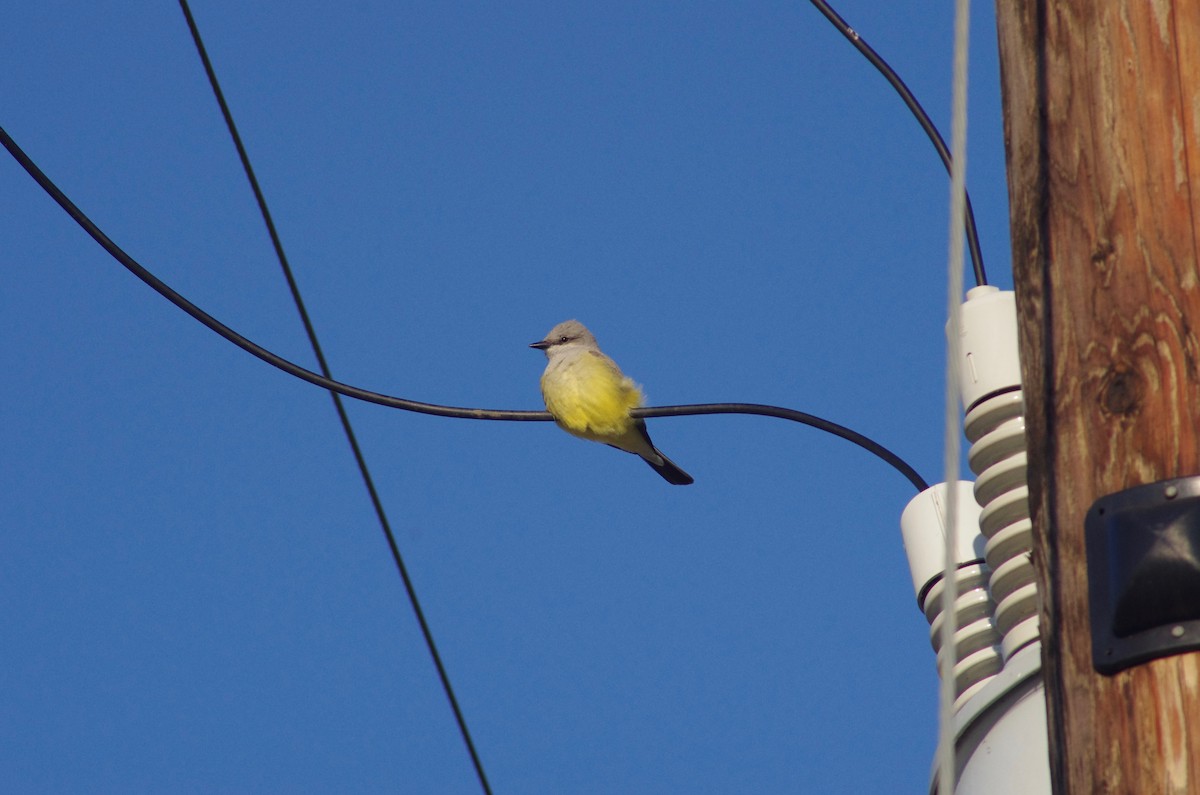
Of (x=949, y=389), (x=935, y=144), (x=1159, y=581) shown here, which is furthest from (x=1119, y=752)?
(x=935, y=144)

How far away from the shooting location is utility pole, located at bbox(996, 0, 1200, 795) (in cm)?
220

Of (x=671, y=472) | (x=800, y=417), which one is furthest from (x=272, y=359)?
(x=671, y=472)

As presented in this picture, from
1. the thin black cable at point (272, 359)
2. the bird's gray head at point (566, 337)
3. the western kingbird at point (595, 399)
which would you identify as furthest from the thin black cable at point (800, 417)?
the bird's gray head at point (566, 337)

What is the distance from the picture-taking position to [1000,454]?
4.04 metres

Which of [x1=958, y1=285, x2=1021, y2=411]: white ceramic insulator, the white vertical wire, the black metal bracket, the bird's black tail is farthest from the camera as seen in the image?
the bird's black tail

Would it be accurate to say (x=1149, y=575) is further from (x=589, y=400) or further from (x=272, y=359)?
(x=589, y=400)

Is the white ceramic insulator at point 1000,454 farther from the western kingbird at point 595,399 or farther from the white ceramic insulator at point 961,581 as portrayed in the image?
the western kingbird at point 595,399

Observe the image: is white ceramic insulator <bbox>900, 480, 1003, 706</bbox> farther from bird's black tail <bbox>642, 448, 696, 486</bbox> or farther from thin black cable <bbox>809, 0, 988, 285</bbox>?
bird's black tail <bbox>642, 448, 696, 486</bbox>

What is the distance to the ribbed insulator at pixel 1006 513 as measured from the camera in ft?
12.8

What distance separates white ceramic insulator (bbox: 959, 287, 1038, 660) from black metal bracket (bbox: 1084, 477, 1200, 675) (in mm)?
1581

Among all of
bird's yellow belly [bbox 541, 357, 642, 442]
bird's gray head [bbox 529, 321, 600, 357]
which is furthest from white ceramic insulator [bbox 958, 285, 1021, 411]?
bird's gray head [bbox 529, 321, 600, 357]

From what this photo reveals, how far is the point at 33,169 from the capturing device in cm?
573

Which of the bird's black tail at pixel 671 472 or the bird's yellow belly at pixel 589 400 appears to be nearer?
the bird's yellow belly at pixel 589 400

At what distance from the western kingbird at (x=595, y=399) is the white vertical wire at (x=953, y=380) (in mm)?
4899
